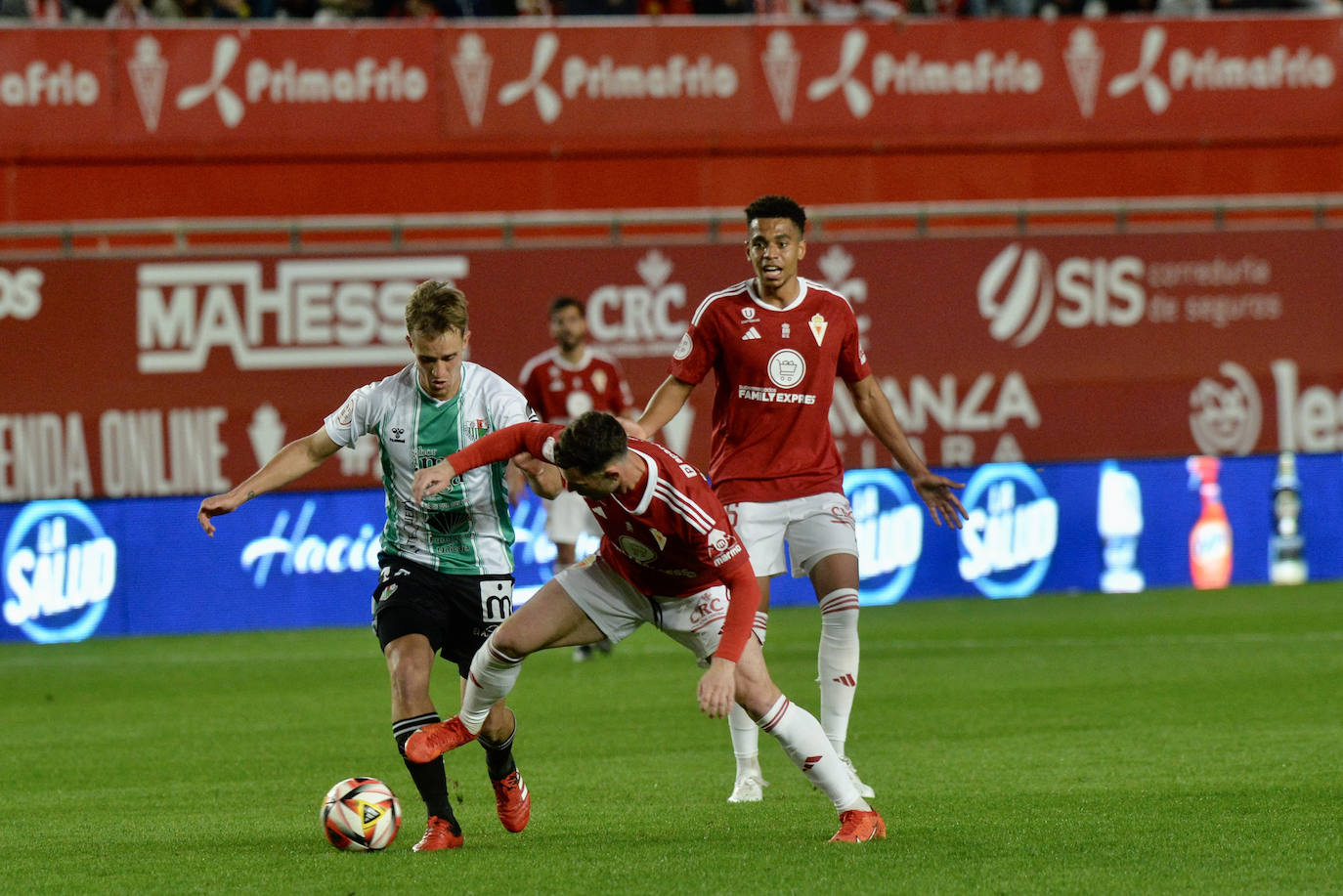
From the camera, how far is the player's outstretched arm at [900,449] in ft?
23.3

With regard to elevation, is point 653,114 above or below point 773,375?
above

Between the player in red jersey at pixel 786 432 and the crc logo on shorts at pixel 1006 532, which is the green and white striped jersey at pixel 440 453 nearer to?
the player in red jersey at pixel 786 432

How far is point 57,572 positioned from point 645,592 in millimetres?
9048

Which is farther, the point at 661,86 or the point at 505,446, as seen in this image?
the point at 661,86

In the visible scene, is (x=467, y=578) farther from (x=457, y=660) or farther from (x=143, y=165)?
(x=143, y=165)

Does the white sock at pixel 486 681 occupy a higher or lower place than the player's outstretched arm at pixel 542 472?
lower

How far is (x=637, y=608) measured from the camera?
612cm

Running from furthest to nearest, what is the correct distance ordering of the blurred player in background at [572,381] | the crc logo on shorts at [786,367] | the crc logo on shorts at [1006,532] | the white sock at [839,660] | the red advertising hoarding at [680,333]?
the red advertising hoarding at [680,333]
the crc logo on shorts at [1006,532]
the blurred player in background at [572,381]
the crc logo on shorts at [786,367]
the white sock at [839,660]

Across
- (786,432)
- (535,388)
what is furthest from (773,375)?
(535,388)

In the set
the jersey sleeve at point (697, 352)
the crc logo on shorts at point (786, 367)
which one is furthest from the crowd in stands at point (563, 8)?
the crc logo on shorts at point (786, 367)

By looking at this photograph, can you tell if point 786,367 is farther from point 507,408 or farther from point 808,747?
point 808,747

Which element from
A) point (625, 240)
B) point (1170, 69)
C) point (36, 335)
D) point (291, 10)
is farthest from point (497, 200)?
point (1170, 69)

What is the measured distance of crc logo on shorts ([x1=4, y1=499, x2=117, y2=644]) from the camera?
45.3 feet

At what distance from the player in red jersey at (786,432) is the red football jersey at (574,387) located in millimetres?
5026
